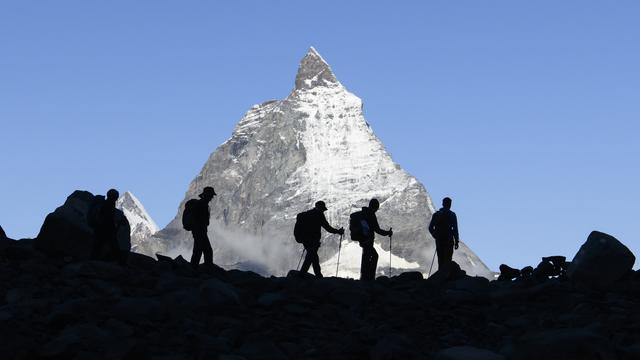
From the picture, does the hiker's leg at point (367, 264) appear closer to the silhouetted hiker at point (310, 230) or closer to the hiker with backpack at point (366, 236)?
the hiker with backpack at point (366, 236)

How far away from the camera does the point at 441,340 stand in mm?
18422

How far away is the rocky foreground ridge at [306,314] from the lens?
53.6ft

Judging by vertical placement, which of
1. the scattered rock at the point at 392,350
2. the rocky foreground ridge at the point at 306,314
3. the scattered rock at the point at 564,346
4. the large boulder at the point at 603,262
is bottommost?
the scattered rock at the point at 564,346

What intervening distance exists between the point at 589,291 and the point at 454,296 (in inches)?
98.3

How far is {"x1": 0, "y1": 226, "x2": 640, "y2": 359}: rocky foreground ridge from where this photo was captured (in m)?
16.3

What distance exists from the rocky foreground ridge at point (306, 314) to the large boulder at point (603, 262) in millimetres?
24

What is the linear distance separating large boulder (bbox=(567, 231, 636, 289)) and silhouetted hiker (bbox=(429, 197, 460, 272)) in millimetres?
4506

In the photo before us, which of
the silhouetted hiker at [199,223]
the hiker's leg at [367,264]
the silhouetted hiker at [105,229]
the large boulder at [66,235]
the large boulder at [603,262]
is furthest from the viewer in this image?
the hiker's leg at [367,264]

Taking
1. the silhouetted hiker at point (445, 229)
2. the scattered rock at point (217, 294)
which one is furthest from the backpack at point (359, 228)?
the scattered rock at point (217, 294)

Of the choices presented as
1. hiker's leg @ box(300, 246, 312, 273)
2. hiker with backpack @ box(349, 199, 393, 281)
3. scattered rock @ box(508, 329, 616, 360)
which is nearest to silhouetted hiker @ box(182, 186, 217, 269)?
hiker's leg @ box(300, 246, 312, 273)

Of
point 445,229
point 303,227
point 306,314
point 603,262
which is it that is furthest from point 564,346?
point 303,227

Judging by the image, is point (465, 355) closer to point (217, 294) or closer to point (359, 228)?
point (217, 294)

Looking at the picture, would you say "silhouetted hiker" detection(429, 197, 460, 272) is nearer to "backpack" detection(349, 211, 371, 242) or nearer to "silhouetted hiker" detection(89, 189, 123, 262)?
"backpack" detection(349, 211, 371, 242)

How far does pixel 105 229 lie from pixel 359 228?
5.56m
